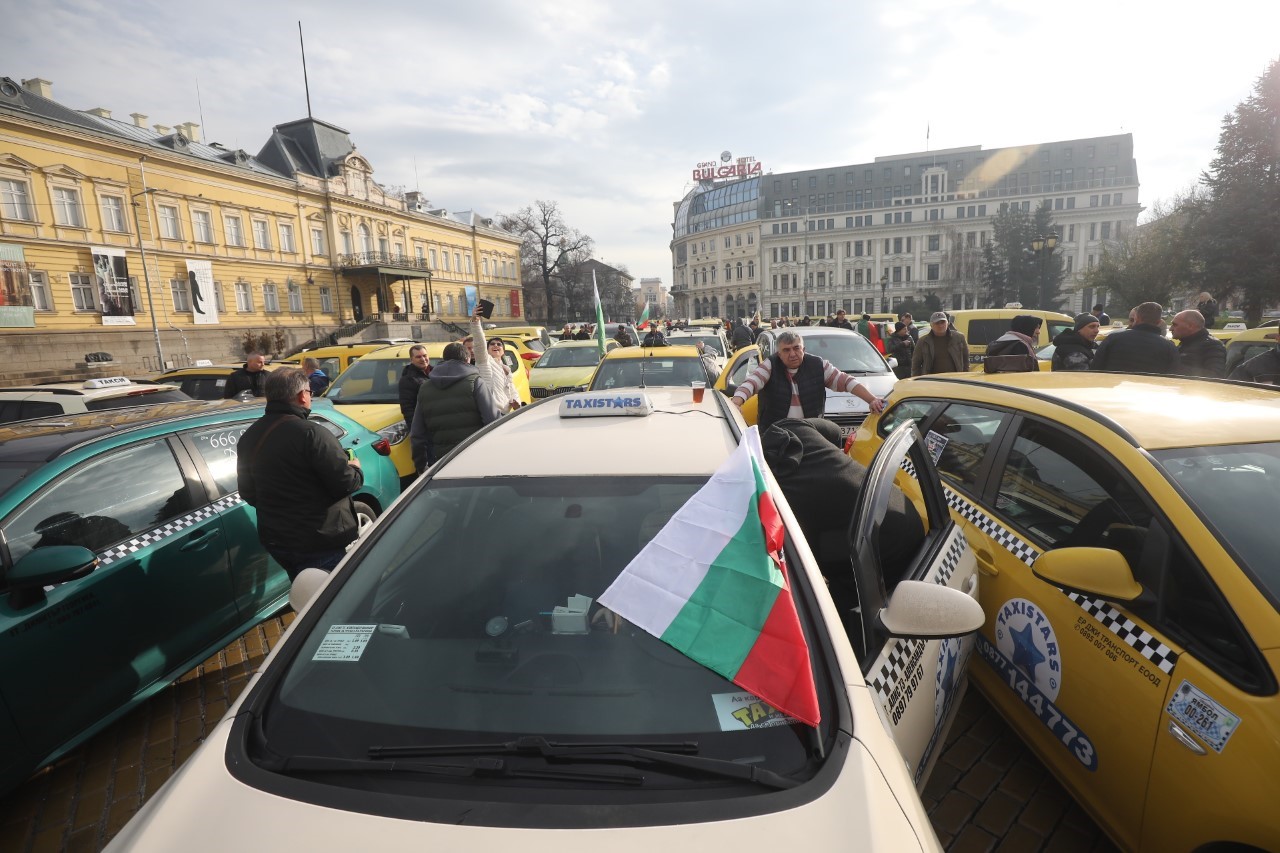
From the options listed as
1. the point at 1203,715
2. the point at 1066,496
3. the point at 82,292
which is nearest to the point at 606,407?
the point at 1066,496

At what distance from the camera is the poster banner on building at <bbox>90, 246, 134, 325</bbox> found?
105 feet

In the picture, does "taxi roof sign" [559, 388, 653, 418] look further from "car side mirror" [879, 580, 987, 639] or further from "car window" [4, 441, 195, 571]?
"car window" [4, 441, 195, 571]

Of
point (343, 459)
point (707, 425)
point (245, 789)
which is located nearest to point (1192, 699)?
point (707, 425)

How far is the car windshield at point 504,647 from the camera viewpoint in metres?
1.49

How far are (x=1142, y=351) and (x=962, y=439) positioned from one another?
11.3 feet

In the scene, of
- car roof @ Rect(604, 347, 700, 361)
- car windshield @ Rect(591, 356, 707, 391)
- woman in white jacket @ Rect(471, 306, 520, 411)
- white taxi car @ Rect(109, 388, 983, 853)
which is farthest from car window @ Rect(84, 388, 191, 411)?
white taxi car @ Rect(109, 388, 983, 853)

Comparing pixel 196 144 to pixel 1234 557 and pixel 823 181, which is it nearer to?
pixel 1234 557

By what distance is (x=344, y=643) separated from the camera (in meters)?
1.77

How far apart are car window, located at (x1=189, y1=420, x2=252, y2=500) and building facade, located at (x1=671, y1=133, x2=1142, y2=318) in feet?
282

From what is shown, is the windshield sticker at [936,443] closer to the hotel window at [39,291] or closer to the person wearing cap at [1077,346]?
the person wearing cap at [1077,346]

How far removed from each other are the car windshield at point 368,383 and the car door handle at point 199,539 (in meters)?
3.92

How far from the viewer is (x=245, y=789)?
4.45 feet

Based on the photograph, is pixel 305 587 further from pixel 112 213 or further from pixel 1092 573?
pixel 112 213

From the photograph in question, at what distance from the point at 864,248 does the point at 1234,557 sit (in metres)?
100
